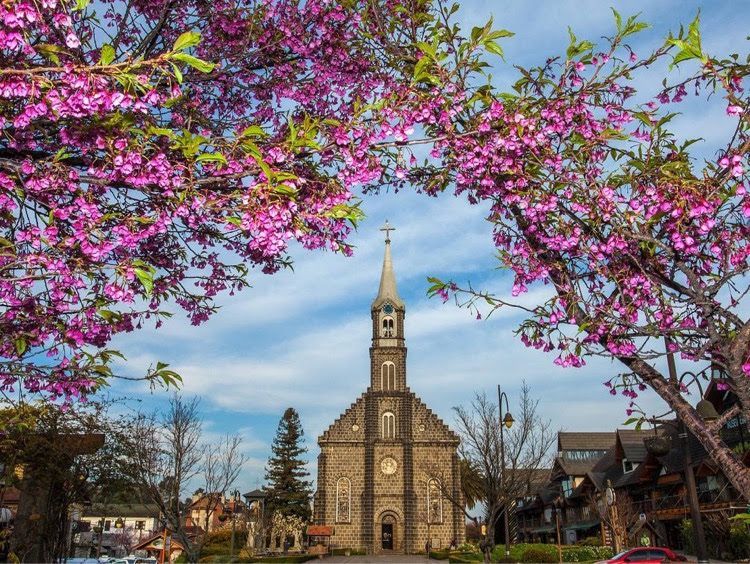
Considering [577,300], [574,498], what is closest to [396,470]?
[574,498]

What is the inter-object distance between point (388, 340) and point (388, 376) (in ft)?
11.2

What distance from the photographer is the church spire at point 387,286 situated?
2255 inches

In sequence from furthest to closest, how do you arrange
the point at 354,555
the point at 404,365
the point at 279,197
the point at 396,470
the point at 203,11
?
1. the point at 404,365
2. the point at 396,470
3. the point at 354,555
4. the point at 203,11
5. the point at 279,197

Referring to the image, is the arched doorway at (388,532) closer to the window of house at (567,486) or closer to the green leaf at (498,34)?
the window of house at (567,486)

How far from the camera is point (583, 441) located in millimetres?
66000

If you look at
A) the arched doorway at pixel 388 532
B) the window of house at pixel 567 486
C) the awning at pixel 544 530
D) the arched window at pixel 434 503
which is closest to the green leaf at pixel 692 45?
the arched window at pixel 434 503

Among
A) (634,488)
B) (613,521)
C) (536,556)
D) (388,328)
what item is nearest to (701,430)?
(536,556)

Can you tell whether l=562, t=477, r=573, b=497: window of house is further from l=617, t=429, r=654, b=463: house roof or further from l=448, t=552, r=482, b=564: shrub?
l=448, t=552, r=482, b=564: shrub

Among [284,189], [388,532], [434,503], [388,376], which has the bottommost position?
[388,532]

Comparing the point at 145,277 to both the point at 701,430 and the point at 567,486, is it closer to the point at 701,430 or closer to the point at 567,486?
the point at 701,430

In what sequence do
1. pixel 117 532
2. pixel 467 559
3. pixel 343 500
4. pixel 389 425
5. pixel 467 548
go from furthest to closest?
pixel 117 532, pixel 389 425, pixel 343 500, pixel 467 548, pixel 467 559

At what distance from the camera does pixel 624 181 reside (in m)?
5.41

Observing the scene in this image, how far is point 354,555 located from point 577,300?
46.6 meters

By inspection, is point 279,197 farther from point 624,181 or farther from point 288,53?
point 624,181
